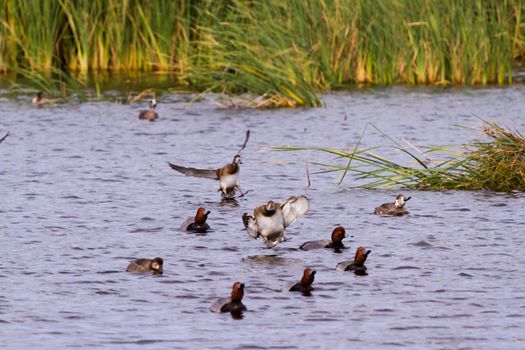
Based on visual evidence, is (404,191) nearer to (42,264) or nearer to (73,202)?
(73,202)

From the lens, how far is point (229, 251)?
38.2 feet

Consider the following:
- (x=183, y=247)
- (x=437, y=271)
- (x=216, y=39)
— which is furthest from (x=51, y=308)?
(x=216, y=39)

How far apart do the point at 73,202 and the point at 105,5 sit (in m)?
10.9

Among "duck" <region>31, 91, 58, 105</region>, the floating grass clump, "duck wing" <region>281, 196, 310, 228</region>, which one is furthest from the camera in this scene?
"duck" <region>31, 91, 58, 105</region>

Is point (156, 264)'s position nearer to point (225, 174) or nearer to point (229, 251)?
point (229, 251)

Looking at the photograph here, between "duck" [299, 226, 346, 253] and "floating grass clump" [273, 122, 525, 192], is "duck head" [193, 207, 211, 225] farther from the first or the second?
"floating grass clump" [273, 122, 525, 192]

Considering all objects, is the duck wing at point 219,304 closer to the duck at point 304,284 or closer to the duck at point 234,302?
the duck at point 234,302

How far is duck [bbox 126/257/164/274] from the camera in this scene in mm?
10414

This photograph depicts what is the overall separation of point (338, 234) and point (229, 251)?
39.4 inches

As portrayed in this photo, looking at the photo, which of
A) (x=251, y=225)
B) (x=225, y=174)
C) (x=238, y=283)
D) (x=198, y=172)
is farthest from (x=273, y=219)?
(x=198, y=172)

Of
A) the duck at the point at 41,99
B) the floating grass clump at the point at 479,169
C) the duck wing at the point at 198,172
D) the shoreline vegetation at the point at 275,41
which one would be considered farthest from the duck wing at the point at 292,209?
the duck at the point at 41,99

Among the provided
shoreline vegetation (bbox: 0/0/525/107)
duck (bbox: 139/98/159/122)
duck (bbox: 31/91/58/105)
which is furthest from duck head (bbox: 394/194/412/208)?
duck (bbox: 31/91/58/105)

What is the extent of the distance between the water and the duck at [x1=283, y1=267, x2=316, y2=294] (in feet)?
0.24

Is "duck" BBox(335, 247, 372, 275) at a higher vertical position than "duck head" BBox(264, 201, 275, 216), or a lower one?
lower
